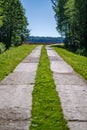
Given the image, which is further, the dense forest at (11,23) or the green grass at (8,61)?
the dense forest at (11,23)

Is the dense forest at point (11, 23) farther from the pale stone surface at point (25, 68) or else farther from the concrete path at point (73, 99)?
the concrete path at point (73, 99)

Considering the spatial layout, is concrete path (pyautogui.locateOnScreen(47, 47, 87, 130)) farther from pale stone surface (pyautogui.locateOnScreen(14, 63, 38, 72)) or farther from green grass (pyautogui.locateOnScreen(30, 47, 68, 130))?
pale stone surface (pyautogui.locateOnScreen(14, 63, 38, 72))

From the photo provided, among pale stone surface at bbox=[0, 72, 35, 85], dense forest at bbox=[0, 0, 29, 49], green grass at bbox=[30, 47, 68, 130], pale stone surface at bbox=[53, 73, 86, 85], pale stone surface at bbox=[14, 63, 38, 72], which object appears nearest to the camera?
green grass at bbox=[30, 47, 68, 130]

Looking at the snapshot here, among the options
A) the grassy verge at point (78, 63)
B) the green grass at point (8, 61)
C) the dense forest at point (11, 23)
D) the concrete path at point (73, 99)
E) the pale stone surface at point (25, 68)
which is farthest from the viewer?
the dense forest at point (11, 23)

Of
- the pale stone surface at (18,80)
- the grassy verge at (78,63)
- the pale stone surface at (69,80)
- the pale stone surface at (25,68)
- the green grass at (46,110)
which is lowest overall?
the grassy verge at (78,63)

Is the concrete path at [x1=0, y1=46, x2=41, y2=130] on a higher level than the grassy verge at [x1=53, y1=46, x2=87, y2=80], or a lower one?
higher

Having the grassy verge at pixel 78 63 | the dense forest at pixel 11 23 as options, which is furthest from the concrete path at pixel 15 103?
the dense forest at pixel 11 23

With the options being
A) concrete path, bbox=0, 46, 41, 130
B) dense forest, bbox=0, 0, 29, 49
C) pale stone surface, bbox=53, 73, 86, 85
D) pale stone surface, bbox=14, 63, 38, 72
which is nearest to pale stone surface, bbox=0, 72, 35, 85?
concrete path, bbox=0, 46, 41, 130

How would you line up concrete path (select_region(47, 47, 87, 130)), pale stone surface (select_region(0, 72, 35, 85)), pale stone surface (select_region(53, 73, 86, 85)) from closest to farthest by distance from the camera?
concrete path (select_region(47, 47, 87, 130))
pale stone surface (select_region(53, 73, 86, 85))
pale stone surface (select_region(0, 72, 35, 85))

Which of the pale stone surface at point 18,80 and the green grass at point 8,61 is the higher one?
the pale stone surface at point 18,80

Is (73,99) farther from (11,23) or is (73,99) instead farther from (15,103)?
(11,23)

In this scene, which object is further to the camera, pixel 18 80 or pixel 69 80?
pixel 69 80

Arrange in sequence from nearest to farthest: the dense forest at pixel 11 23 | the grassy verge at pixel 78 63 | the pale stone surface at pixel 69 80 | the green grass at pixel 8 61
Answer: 1. the pale stone surface at pixel 69 80
2. the green grass at pixel 8 61
3. the grassy verge at pixel 78 63
4. the dense forest at pixel 11 23

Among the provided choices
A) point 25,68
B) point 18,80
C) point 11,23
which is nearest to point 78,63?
point 25,68
